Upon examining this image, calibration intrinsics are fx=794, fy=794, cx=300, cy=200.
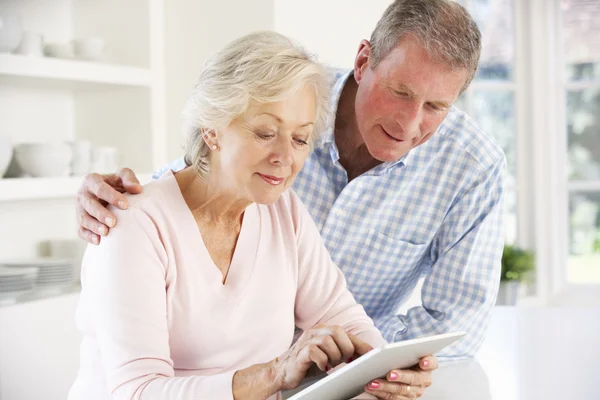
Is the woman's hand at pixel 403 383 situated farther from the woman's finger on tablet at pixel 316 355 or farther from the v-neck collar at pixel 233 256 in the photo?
the v-neck collar at pixel 233 256

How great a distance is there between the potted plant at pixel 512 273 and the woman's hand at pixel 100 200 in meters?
3.56

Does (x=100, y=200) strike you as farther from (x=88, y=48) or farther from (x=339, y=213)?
(x=88, y=48)

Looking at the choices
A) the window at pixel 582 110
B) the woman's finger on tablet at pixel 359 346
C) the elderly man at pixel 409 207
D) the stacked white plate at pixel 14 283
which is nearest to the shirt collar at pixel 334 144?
the elderly man at pixel 409 207

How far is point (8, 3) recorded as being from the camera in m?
3.48

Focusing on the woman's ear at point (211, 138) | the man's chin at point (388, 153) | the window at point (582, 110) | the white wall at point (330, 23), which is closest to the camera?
the woman's ear at point (211, 138)

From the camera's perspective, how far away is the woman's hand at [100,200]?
1.42 meters

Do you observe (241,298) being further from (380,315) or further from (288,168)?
(380,315)

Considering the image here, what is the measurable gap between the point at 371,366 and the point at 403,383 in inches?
7.0

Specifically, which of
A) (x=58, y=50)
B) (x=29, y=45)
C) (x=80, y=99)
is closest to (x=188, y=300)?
(x=29, y=45)

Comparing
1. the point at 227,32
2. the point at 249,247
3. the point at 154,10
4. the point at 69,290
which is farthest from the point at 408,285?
the point at 154,10

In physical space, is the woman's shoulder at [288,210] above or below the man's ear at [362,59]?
below

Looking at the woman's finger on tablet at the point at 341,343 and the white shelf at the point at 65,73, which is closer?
the woman's finger on tablet at the point at 341,343

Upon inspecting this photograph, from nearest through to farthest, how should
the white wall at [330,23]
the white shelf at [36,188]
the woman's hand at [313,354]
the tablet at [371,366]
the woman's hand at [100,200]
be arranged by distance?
the tablet at [371,366] → the woman's hand at [313,354] → the woman's hand at [100,200] → the white shelf at [36,188] → the white wall at [330,23]

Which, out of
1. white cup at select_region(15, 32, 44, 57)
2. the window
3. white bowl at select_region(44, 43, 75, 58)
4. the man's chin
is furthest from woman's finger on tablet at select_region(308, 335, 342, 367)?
the window
